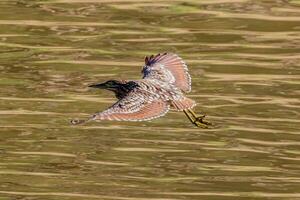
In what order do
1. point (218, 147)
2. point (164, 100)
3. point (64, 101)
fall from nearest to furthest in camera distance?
point (164, 100)
point (218, 147)
point (64, 101)

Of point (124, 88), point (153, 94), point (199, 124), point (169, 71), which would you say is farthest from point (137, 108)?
point (199, 124)

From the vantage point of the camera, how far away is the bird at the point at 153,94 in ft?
Result: 41.9

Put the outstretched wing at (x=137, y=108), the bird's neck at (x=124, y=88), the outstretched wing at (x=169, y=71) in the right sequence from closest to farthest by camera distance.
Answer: the outstretched wing at (x=137, y=108), the bird's neck at (x=124, y=88), the outstretched wing at (x=169, y=71)

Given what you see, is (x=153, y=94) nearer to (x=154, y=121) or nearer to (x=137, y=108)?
(x=137, y=108)

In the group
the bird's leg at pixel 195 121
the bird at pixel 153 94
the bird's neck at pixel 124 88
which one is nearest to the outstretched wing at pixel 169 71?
the bird at pixel 153 94

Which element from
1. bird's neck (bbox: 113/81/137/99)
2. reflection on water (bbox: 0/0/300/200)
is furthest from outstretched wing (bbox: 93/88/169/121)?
reflection on water (bbox: 0/0/300/200)

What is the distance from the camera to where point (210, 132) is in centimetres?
1583

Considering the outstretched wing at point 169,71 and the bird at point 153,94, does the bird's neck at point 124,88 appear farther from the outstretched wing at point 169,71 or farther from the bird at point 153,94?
the outstretched wing at point 169,71

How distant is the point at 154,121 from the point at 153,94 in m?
2.86

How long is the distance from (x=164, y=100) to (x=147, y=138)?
8.06 feet

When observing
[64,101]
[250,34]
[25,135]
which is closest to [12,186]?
[25,135]

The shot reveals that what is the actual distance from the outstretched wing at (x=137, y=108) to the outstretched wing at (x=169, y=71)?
0.82 metres

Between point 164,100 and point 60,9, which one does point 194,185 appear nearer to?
point 164,100

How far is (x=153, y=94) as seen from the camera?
1340 centimetres
